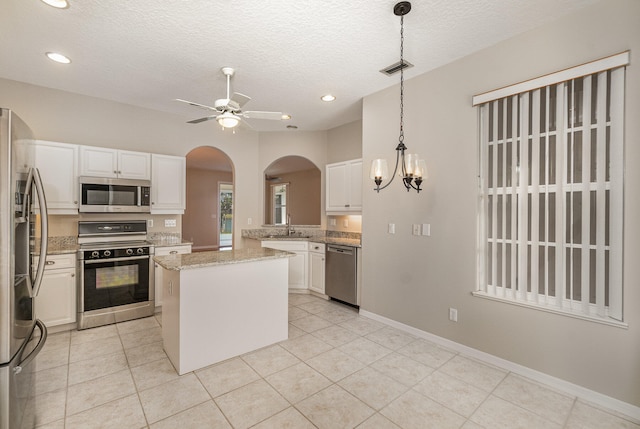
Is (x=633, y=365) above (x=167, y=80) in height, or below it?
below

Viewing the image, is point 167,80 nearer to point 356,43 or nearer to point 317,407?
point 356,43

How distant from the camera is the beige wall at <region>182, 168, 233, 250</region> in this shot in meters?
9.08

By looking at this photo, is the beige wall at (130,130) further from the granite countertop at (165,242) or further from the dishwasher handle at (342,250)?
the dishwasher handle at (342,250)

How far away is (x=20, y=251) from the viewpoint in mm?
1553

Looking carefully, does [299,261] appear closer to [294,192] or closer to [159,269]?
[159,269]

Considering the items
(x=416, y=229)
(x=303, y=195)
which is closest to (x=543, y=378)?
(x=416, y=229)

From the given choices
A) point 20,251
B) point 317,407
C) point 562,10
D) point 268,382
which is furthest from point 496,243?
point 20,251

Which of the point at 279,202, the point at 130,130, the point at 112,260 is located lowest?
the point at 112,260

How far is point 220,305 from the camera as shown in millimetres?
2582

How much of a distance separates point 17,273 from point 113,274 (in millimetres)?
2179

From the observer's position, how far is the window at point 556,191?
2.04m

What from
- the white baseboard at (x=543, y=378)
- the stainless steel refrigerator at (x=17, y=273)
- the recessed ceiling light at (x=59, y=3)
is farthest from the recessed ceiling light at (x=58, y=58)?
the white baseboard at (x=543, y=378)

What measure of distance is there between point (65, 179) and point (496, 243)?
15.3ft

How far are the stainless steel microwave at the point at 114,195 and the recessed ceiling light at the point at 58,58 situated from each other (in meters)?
1.23
